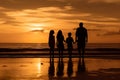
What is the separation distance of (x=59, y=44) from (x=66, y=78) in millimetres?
11201

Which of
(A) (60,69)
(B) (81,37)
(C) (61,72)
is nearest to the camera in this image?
(C) (61,72)

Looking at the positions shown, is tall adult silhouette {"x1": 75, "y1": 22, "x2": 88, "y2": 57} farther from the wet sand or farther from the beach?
the wet sand

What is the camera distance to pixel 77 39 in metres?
22.8

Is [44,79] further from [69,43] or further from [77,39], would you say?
[69,43]

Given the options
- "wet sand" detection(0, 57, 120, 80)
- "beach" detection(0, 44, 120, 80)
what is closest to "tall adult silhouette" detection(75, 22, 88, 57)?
"beach" detection(0, 44, 120, 80)

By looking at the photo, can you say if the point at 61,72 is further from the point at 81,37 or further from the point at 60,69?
the point at 81,37

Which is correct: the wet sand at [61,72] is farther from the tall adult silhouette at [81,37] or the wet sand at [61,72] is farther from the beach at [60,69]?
the tall adult silhouette at [81,37]

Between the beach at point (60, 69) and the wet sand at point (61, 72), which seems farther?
the beach at point (60, 69)

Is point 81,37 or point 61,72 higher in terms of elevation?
point 81,37

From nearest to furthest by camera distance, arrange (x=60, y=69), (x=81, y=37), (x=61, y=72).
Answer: (x=61, y=72)
(x=60, y=69)
(x=81, y=37)

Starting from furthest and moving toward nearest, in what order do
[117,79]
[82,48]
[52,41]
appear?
[52,41] → [82,48] → [117,79]

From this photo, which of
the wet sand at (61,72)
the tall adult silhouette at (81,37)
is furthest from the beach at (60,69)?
the tall adult silhouette at (81,37)

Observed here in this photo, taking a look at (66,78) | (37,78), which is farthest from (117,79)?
(37,78)

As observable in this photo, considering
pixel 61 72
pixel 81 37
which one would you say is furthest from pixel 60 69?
pixel 81 37
